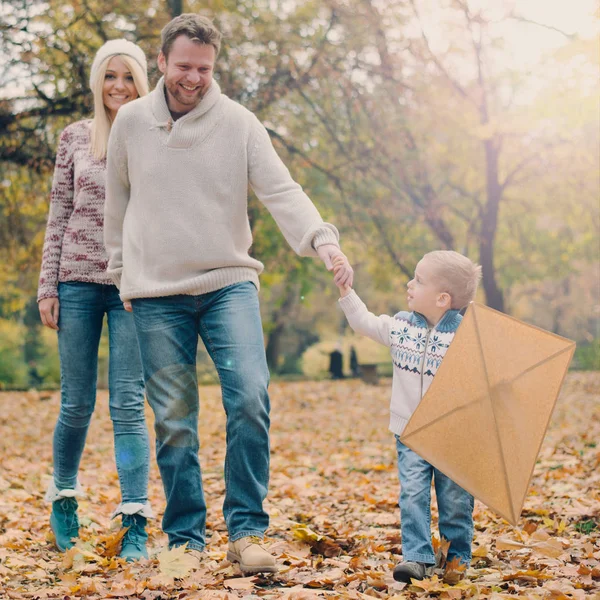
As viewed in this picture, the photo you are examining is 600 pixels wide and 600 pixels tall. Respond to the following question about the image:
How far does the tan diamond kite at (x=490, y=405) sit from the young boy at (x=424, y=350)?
0.47 feet

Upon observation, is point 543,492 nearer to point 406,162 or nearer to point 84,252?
point 84,252

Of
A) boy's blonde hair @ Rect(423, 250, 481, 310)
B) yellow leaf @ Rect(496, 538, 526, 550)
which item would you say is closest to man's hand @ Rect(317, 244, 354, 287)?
boy's blonde hair @ Rect(423, 250, 481, 310)

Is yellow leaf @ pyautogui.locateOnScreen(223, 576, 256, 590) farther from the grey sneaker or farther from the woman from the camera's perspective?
the woman

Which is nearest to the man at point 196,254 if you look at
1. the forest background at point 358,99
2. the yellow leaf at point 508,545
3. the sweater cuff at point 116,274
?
the sweater cuff at point 116,274

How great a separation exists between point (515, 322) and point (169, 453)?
148 centimetres

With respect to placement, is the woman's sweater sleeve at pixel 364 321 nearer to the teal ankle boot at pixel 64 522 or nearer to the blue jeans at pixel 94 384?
the blue jeans at pixel 94 384

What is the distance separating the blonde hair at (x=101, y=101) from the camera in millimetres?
3904

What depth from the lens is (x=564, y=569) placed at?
3295 mm

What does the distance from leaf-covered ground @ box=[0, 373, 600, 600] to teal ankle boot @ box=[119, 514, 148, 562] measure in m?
0.07

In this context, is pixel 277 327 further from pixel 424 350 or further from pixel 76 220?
pixel 424 350

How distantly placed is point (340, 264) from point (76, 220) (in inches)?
60.6

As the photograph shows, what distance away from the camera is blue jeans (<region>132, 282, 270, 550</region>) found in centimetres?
320

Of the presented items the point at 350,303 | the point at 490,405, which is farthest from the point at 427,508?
the point at 350,303

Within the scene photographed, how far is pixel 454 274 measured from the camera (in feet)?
10.7
